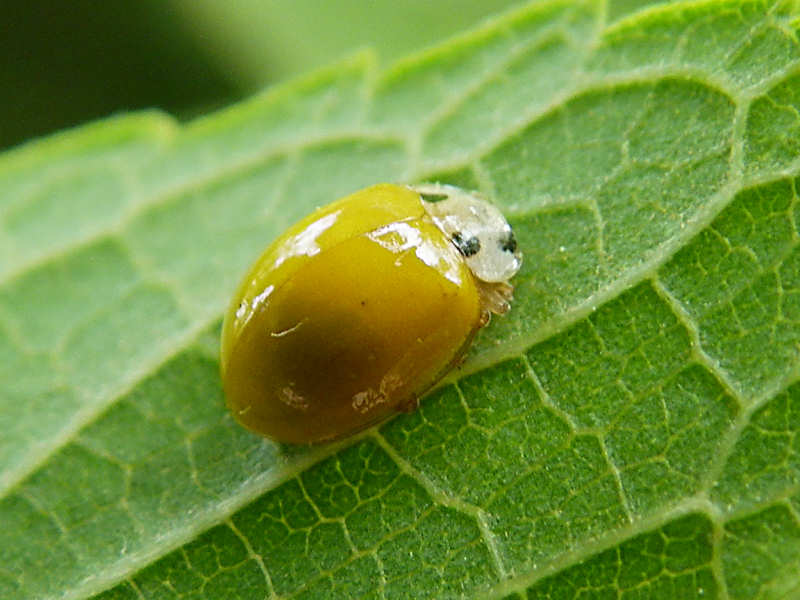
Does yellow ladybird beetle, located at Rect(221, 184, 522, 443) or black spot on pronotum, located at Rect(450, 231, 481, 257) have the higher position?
yellow ladybird beetle, located at Rect(221, 184, 522, 443)

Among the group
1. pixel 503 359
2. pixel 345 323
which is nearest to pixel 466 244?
pixel 503 359

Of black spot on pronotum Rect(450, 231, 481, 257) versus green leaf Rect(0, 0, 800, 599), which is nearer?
green leaf Rect(0, 0, 800, 599)

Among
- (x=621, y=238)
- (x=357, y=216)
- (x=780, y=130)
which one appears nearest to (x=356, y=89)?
(x=357, y=216)

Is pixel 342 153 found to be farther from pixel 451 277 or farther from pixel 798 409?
pixel 798 409

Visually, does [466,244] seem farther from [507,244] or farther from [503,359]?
[503,359]

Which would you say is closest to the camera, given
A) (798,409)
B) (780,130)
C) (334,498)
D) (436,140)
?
(798,409)
